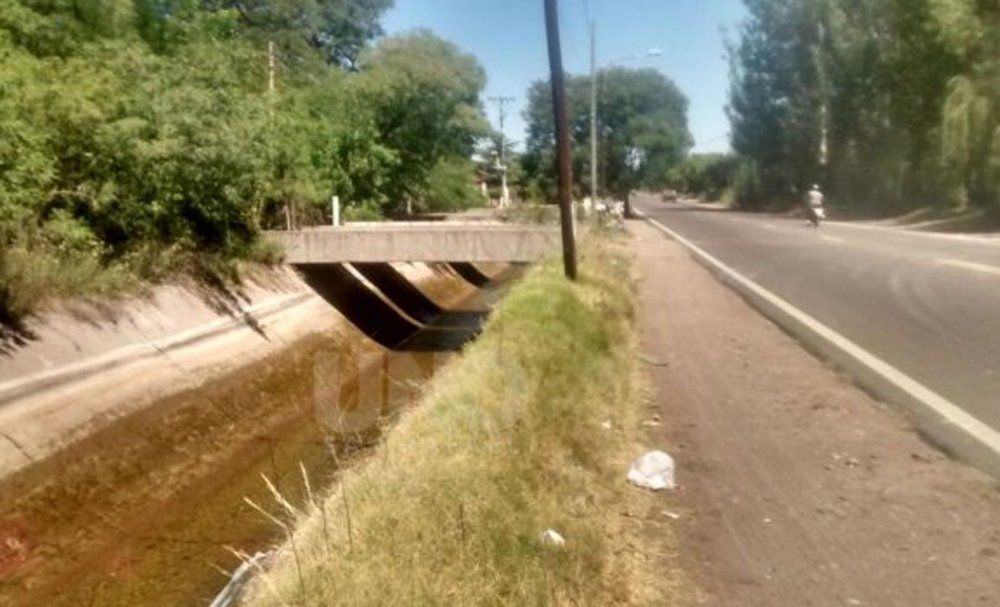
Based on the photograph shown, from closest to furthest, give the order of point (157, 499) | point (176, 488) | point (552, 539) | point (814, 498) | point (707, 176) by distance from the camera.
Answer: point (552, 539) → point (814, 498) → point (157, 499) → point (176, 488) → point (707, 176)

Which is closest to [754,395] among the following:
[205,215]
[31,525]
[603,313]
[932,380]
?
[932,380]

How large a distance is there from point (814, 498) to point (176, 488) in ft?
29.0

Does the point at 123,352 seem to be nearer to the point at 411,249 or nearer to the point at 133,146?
the point at 133,146

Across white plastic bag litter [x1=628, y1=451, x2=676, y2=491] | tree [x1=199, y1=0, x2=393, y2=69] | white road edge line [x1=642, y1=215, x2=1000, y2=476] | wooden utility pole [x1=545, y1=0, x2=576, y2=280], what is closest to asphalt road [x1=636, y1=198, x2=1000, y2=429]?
white road edge line [x1=642, y1=215, x2=1000, y2=476]

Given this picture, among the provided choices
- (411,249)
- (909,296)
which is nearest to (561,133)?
(411,249)

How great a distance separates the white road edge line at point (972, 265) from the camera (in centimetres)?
1674

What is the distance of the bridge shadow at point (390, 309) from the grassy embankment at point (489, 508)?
572 inches

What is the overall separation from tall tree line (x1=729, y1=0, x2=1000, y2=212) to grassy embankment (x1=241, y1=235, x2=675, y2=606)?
32.3 metres

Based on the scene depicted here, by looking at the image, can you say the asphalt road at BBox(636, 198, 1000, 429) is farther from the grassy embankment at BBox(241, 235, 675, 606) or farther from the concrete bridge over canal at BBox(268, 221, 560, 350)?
the concrete bridge over canal at BBox(268, 221, 560, 350)

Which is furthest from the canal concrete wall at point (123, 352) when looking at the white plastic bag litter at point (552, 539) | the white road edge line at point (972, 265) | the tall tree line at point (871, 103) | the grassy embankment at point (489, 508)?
the tall tree line at point (871, 103)

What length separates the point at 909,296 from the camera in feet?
46.0

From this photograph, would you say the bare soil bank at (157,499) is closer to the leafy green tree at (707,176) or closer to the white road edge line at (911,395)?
the white road edge line at (911,395)

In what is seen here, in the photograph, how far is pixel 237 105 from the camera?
1938cm

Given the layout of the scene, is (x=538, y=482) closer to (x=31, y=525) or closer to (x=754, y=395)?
(x=754, y=395)
